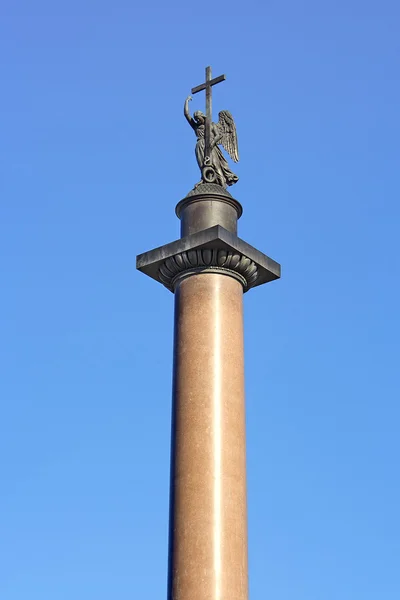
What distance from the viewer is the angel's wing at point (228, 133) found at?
15484 millimetres

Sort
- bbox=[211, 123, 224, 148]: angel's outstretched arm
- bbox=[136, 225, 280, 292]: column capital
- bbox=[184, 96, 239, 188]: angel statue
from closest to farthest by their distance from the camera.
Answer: bbox=[136, 225, 280, 292]: column capital → bbox=[184, 96, 239, 188]: angel statue → bbox=[211, 123, 224, 148]: angel's outstretched arm

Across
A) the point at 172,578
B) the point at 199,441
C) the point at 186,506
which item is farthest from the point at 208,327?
the point at 172,578

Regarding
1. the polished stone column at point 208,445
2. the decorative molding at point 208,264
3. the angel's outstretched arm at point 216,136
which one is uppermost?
the angel's outstretched arm at point 216,136

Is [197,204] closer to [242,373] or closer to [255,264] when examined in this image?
[255,264]

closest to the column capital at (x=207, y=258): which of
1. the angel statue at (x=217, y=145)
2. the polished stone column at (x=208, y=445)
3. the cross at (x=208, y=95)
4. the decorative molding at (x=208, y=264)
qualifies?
the decorative molding at (x=208, y=264)

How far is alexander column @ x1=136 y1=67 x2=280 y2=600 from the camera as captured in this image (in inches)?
466

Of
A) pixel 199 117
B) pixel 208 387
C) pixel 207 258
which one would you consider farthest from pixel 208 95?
pixel 208 387

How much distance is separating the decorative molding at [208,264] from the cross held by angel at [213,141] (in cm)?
167

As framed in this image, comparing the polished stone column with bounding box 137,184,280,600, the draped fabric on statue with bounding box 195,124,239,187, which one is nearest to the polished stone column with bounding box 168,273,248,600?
the polished stone column with bounding box 137,184,280,600

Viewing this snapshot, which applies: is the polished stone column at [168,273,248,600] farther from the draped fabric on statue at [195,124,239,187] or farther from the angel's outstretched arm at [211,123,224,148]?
the angel's outstretched arm at [211,123,224,148]

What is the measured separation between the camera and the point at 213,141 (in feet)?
49.6

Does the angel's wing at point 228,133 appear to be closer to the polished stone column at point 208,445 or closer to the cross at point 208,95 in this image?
the cross at point 208,95

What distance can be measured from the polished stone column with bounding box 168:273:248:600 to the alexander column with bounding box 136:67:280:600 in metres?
0.01

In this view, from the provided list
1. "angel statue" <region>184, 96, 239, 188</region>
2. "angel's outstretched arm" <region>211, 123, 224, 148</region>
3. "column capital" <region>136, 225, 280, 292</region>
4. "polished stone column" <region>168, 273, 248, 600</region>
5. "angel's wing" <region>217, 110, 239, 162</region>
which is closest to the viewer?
"polished stone column" <region>168, 273, 248, 600</region>
